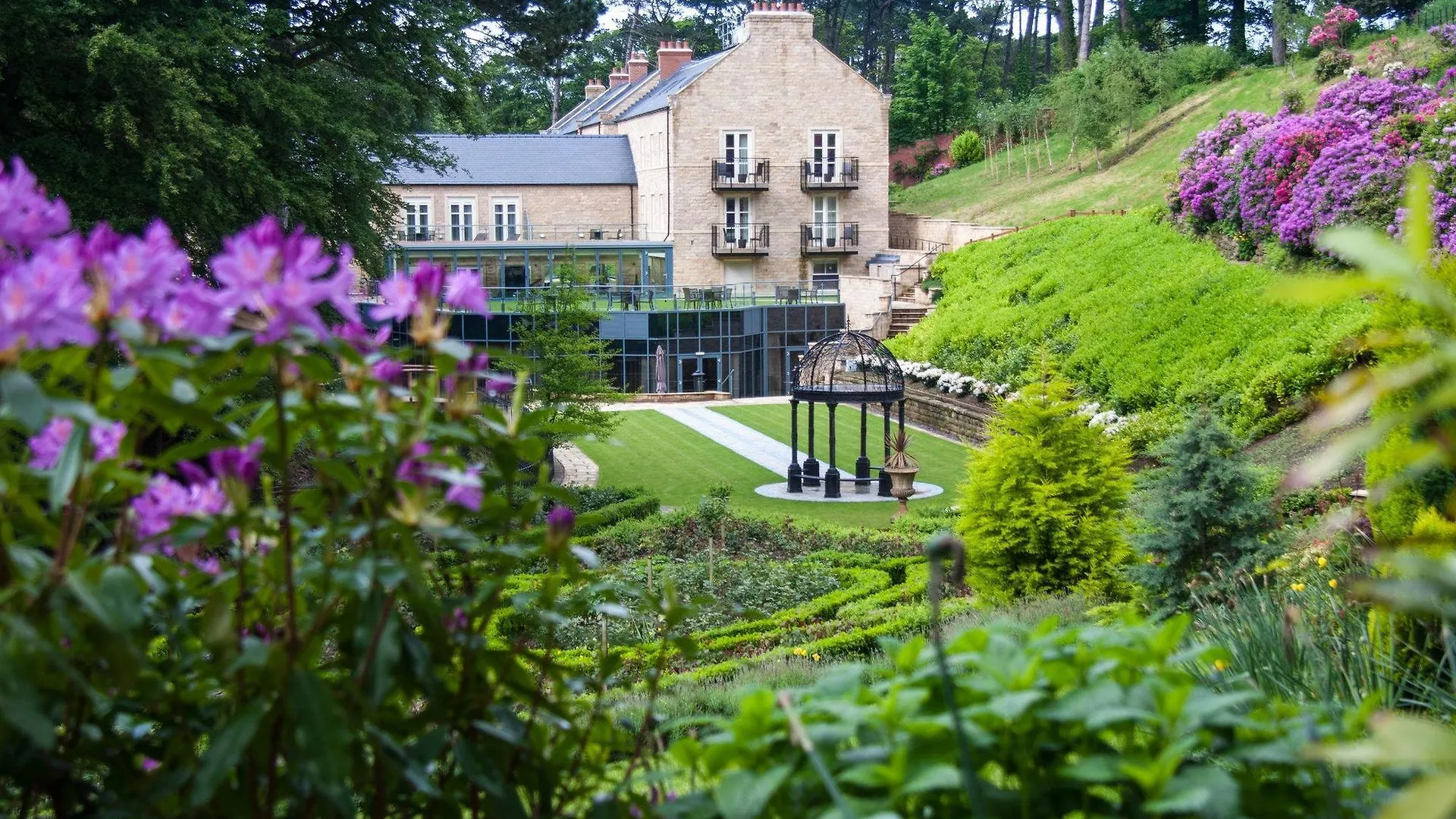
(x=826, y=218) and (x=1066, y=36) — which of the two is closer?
(x=826, y=218)

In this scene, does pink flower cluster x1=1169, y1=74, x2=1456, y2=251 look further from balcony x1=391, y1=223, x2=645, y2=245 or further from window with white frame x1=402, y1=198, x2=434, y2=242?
window with white frame x1=402, y1=198, x2=434, y2=242

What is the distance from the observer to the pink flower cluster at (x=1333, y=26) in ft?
100

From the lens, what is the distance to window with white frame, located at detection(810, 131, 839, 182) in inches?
1608

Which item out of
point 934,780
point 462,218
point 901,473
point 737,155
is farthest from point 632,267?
point 934,780

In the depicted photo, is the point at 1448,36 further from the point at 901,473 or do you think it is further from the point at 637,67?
the point at 637,67

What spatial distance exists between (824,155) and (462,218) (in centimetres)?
1113

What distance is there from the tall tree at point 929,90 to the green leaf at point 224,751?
1955 inches

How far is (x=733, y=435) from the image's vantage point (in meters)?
23.9

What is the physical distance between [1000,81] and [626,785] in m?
62.3

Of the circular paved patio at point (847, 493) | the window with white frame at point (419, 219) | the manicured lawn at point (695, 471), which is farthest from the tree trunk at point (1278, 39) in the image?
the window with white frame at point (419, 219)

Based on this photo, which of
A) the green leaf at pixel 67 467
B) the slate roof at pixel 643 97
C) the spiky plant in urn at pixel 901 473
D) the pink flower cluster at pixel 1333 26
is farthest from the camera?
the slate roof at pixel 643 97

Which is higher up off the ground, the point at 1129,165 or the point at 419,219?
the point at 1129,165

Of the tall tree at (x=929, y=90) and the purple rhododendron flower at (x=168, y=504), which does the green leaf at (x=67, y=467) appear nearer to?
the purple rhododendron flower at (x=168, y=504)

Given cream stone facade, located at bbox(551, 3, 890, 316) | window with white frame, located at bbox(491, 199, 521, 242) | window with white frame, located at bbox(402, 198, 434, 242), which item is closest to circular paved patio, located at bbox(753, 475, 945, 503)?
cream stone facade, located at bbox(551, 3, 890, 316)
